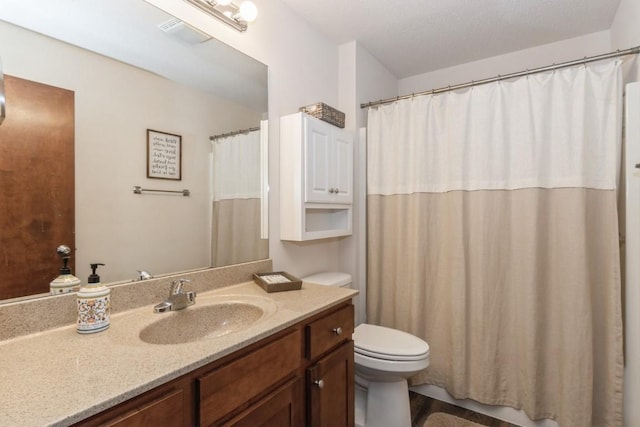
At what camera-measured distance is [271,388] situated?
3.17 ft

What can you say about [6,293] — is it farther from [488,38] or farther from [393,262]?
[488,38]

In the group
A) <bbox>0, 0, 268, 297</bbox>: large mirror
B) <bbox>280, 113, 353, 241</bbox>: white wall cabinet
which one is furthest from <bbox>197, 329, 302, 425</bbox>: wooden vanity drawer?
<bbox>280, 113, 353, 241</bbox>: white wall cabinet

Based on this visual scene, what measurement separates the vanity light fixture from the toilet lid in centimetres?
166

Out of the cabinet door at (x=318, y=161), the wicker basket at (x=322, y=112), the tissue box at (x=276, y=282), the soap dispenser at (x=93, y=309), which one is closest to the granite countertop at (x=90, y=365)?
the soap dispenser at (x=93, y=309)

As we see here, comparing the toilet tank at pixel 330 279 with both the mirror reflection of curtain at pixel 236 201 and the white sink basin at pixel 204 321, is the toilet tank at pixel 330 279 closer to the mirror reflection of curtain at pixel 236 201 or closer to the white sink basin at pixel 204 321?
the mirror reflection of curtain at pixel 236 201

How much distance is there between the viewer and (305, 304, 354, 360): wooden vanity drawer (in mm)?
1133

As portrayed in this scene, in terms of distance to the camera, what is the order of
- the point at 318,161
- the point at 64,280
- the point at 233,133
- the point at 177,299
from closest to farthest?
1. the point at 64,280
2. the point at 177,299
3. the point at 233,133
4. the point at 318,161

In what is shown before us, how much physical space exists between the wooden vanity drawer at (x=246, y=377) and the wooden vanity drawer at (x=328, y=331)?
0.18 ft

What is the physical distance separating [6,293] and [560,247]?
7.35 ft

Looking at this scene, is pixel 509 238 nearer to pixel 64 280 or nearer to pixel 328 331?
pixel 328 331

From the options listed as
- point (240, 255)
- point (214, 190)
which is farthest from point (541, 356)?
point (214, 190)

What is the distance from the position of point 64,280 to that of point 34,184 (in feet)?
0.99

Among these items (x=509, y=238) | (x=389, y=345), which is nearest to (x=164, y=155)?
(x=389, y=345)

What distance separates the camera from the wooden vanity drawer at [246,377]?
30.9 inches
